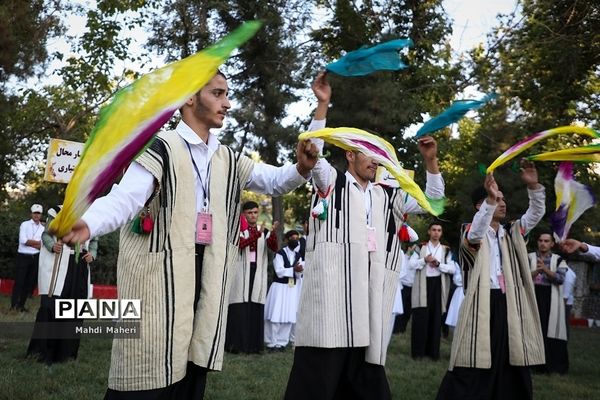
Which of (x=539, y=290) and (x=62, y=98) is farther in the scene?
(x=62, y=98)

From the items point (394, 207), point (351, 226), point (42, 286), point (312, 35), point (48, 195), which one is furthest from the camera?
point (48, 195)

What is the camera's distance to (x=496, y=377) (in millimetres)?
6066

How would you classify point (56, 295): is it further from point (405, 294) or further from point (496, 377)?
point (405, 294)

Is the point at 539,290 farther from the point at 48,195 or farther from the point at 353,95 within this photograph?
the point at 48,195

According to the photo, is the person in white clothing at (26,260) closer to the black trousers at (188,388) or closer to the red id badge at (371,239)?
the red id badge at (371,239)

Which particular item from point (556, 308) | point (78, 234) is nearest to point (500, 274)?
point (78, 234)

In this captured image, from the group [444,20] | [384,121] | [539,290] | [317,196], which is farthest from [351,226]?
[444,20]

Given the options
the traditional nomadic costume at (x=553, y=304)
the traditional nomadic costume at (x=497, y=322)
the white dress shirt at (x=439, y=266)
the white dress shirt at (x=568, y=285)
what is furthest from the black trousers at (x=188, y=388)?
the white dress shirt at (x=439, y=266)

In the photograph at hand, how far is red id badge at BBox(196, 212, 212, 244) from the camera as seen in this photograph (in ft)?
11.0

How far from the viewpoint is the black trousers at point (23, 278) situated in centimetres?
1417

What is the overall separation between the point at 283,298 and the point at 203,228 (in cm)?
832

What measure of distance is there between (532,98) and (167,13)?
396 inches

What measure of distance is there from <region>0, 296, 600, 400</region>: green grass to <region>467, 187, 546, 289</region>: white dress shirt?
1727mm

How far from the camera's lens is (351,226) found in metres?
4.81
